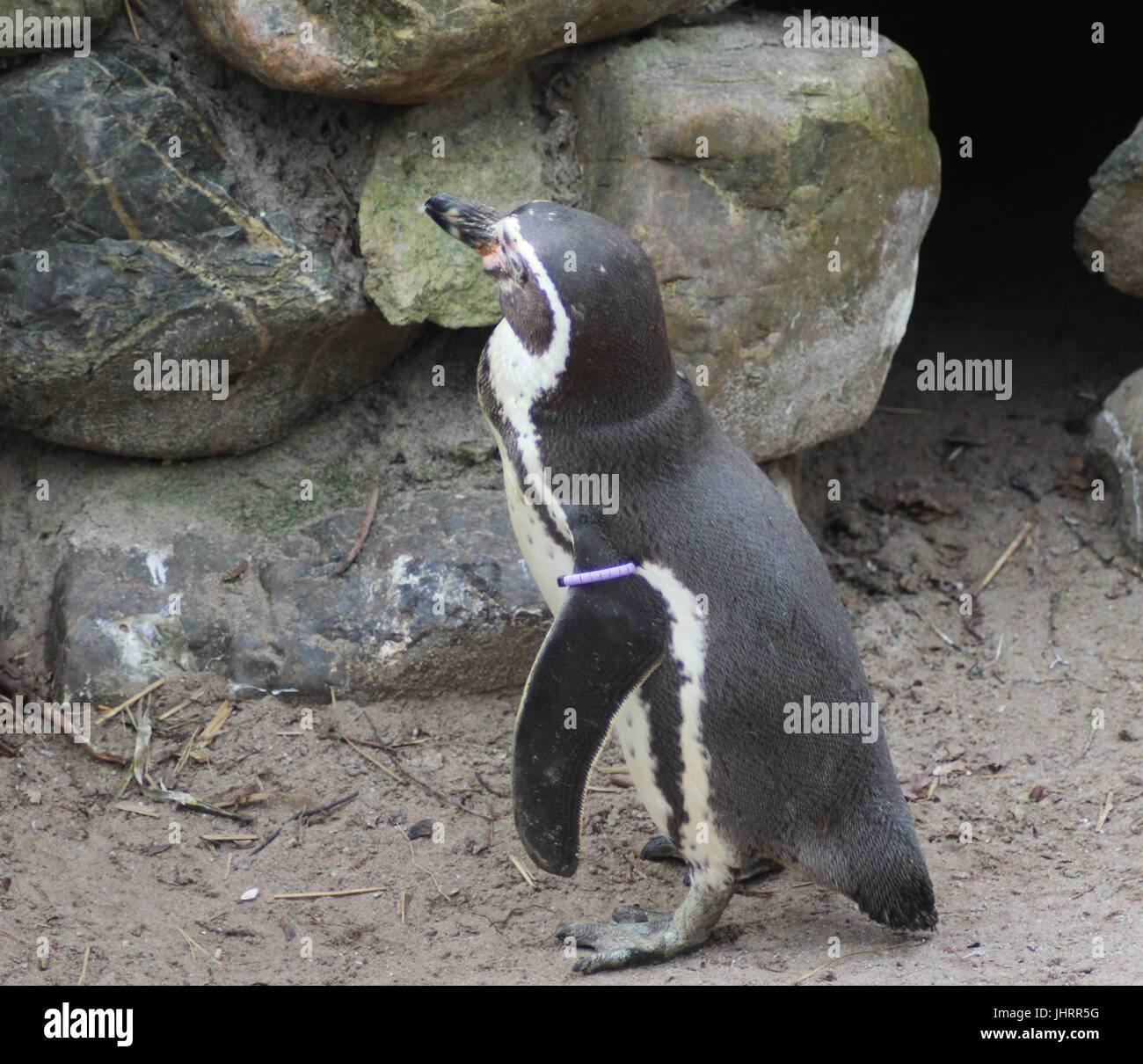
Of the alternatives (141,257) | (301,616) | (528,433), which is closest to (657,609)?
(528,433)

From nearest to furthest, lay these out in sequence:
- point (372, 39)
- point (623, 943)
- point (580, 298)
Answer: point (580, 298)
point (623, 943)
point (372, 39)

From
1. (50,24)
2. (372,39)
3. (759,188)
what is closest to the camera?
(372,39)

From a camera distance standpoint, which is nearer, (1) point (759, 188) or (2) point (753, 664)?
(2) point (753, 664)

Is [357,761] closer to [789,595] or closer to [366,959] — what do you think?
[366,959]

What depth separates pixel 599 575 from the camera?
8.01 ft

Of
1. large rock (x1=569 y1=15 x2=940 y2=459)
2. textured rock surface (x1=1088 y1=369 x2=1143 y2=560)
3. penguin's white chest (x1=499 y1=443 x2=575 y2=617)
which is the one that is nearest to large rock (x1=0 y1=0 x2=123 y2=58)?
large rock (x1=569 y1=15 x2=940 y2=459)

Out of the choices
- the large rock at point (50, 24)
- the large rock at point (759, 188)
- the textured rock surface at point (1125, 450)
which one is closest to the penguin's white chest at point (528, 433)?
the large rock at point (759, 188)

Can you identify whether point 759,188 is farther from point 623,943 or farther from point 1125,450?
point 623,943

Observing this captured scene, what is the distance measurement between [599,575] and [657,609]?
0.13 meters

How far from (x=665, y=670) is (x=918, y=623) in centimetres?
153

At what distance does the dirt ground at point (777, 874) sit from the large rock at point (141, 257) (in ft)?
2.43

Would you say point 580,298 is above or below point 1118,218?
below

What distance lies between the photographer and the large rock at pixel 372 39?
2.94m

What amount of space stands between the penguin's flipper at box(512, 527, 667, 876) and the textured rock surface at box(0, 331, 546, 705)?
3.03 feet
